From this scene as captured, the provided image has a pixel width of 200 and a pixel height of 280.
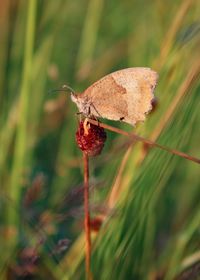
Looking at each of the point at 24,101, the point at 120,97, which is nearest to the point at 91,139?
the point at 120,97

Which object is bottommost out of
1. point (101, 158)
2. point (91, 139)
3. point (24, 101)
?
point (101, 158)

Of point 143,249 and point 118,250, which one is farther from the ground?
point 118,250

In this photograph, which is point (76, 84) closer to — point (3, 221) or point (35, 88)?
point (35, 88)

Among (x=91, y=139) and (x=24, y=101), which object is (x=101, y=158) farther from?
(x=91, y=139)

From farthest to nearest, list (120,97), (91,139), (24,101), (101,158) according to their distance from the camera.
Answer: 1. (101,158)
2. (24,101)
3. (120,97)
4. (91,139)

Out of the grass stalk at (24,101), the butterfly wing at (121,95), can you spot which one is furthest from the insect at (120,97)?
the grass stalk at (24,101)

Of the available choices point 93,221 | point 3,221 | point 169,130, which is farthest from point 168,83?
point 3,221

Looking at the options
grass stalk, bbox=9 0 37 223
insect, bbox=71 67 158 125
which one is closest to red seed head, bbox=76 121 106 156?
insect, bbox=71 67 158 125

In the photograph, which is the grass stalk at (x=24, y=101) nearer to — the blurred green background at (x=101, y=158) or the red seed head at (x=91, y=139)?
the blurred green background at (x=101, y=158)
